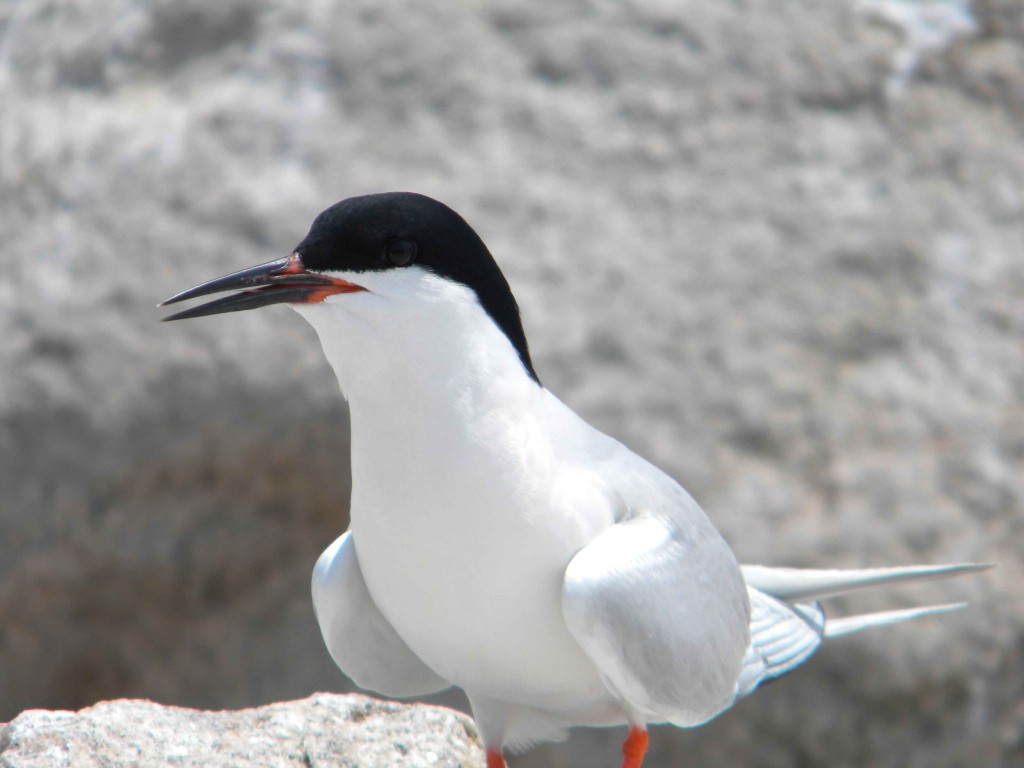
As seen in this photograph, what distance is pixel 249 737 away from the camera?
2258mm

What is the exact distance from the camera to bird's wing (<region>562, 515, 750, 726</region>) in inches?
86.6

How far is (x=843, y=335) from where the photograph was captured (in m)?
4.30

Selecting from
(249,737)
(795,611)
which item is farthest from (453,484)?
(795,611)

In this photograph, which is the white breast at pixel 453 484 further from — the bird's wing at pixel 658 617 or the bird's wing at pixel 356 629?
the bird's wing at pixel 356 629

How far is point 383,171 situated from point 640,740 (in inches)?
101

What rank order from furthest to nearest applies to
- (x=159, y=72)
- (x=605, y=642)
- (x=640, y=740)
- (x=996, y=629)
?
(x=159, y=72), (x=996, y=629), (x=640, y=740), (x=605, y=642)

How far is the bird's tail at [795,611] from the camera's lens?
2.68 m

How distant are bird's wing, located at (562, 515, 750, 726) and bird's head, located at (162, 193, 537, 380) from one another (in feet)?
1.88

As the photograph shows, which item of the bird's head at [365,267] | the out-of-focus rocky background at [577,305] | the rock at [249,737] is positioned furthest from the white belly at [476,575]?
the out-of-focus rocky background at [577,305]

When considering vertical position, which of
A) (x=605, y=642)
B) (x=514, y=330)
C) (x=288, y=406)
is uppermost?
(x=514, y=330)

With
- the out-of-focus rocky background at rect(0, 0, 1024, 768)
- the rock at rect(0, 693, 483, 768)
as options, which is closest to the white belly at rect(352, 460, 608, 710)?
the rock at rect(0, 693, 483, 768)

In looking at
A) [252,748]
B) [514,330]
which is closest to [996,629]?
[514,330]

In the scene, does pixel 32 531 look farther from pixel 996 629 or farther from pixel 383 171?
pixel 996 629

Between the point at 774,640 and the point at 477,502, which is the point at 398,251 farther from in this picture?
the point at 774,640
